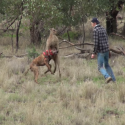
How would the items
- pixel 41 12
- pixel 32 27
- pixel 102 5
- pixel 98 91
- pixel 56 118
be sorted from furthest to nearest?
pixel 32 27
pixel 102 5
pixel 41 12
pixel 98 91
pixel 56 118

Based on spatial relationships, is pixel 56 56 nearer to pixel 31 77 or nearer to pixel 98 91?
pixel 31 77

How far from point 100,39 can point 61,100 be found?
2217mm

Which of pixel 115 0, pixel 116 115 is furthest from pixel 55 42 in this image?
pixel 115 0

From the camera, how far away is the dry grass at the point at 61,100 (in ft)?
19.1

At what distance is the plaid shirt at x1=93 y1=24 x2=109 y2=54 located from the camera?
8.32 meters

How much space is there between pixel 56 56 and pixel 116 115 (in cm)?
400

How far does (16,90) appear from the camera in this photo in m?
8.45

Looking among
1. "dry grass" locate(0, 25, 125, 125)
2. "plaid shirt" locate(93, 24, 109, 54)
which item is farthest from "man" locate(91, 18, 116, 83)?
"dry grass" locate(0, 25, 125, 125)

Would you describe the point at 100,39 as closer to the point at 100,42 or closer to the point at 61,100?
the point at 100,42

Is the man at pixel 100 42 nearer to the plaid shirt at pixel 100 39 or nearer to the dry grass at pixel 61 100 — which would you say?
the plaid shirt at pixel 100 39

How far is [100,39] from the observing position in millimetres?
8398

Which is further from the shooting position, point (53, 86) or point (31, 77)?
point (31, 77)

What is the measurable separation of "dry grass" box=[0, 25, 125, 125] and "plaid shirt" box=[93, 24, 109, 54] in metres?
1.05

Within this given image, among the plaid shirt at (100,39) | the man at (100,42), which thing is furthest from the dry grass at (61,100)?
the plaid shirt at (100,39)
